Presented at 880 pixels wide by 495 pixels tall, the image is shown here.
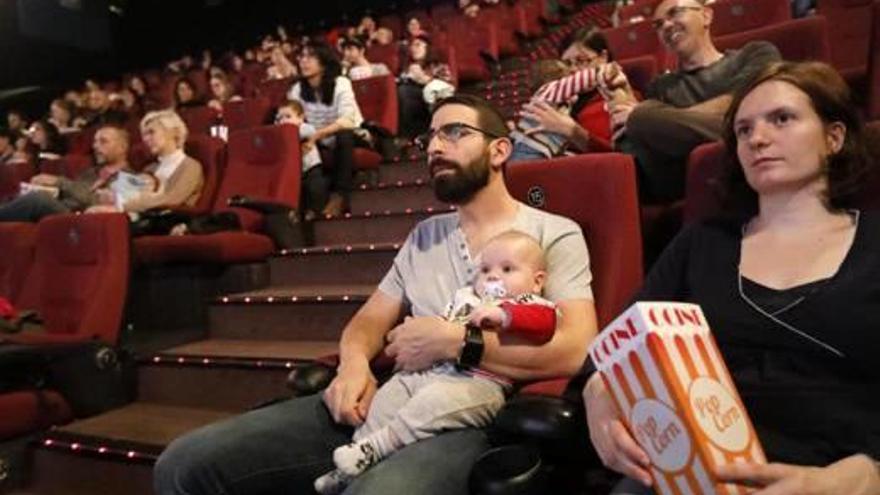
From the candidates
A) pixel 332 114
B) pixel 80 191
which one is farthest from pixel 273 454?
pixel 332 114

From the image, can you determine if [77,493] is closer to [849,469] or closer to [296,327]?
[296,327]

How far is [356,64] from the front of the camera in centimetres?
445

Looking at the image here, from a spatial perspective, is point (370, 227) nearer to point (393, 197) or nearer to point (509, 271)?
point (393, 197)

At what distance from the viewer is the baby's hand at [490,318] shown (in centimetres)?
110

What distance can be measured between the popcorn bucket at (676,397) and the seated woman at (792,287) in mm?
36

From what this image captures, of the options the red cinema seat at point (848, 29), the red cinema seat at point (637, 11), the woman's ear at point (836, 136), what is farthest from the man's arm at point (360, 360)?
the red cinema seat at point (637, 11)

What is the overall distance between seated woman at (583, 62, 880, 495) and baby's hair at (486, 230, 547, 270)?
202mm

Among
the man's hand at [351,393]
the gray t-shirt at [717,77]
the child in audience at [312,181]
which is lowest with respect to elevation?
the man's hand at [351,393]

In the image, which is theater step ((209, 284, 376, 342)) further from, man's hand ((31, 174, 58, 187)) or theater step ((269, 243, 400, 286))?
man's hand ((31, 174, 58, 187))

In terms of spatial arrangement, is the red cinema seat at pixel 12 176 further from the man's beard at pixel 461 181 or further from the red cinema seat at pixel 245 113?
the man's beard at pixel 461 181

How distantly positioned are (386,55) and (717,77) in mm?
3883

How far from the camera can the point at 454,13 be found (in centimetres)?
677

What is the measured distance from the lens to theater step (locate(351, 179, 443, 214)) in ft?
9.76

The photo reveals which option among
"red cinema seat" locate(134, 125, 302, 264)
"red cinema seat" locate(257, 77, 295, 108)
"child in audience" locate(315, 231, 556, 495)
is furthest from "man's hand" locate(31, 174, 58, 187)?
"child in audience" locate(315, 231, 556, 495)
